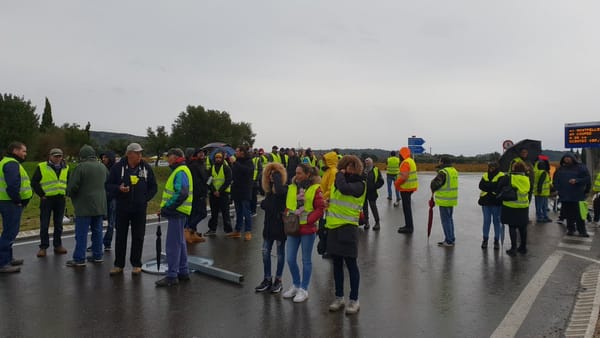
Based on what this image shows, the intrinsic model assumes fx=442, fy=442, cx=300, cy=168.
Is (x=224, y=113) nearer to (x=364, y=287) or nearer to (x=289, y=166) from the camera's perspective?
(x=289, y=166)

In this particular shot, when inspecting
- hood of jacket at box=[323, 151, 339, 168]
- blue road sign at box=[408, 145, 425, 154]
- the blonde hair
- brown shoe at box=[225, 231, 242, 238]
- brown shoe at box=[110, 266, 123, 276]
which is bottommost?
brown shoe at box=[110, 266, 123, 276]

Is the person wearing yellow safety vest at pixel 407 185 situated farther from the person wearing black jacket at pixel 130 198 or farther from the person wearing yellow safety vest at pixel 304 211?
the person wearing black jacket at pixel 130 198

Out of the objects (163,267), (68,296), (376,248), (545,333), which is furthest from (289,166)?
(545,333)

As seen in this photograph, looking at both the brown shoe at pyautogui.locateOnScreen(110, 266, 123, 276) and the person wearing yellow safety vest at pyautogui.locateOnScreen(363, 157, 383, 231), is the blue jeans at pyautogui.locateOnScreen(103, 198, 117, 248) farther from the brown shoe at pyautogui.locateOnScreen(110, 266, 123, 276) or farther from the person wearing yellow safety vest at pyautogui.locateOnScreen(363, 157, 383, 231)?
the person wearing yellow safety vest at pyautogui.locateOnScreen(363, 157, 383, 231)

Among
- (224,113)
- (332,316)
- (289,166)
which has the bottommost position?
(332,316)

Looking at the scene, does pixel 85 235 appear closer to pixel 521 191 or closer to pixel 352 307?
pixel 352 307

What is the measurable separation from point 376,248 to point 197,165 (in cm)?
431

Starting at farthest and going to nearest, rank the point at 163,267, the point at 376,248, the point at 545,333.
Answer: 1. the point at 376,248
2. the point at 163,267
3. the point at 545,333

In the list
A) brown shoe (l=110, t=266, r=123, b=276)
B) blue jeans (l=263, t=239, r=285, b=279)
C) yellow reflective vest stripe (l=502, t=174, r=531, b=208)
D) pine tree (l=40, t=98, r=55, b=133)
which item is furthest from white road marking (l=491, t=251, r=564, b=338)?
pine tree (l=40, t=98, r=55, b=133)

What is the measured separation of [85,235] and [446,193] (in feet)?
22.2

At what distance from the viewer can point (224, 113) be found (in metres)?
63.6

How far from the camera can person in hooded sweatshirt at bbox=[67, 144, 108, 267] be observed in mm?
7395

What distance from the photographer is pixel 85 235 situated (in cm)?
740

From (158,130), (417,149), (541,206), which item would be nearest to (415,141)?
(417,149)
